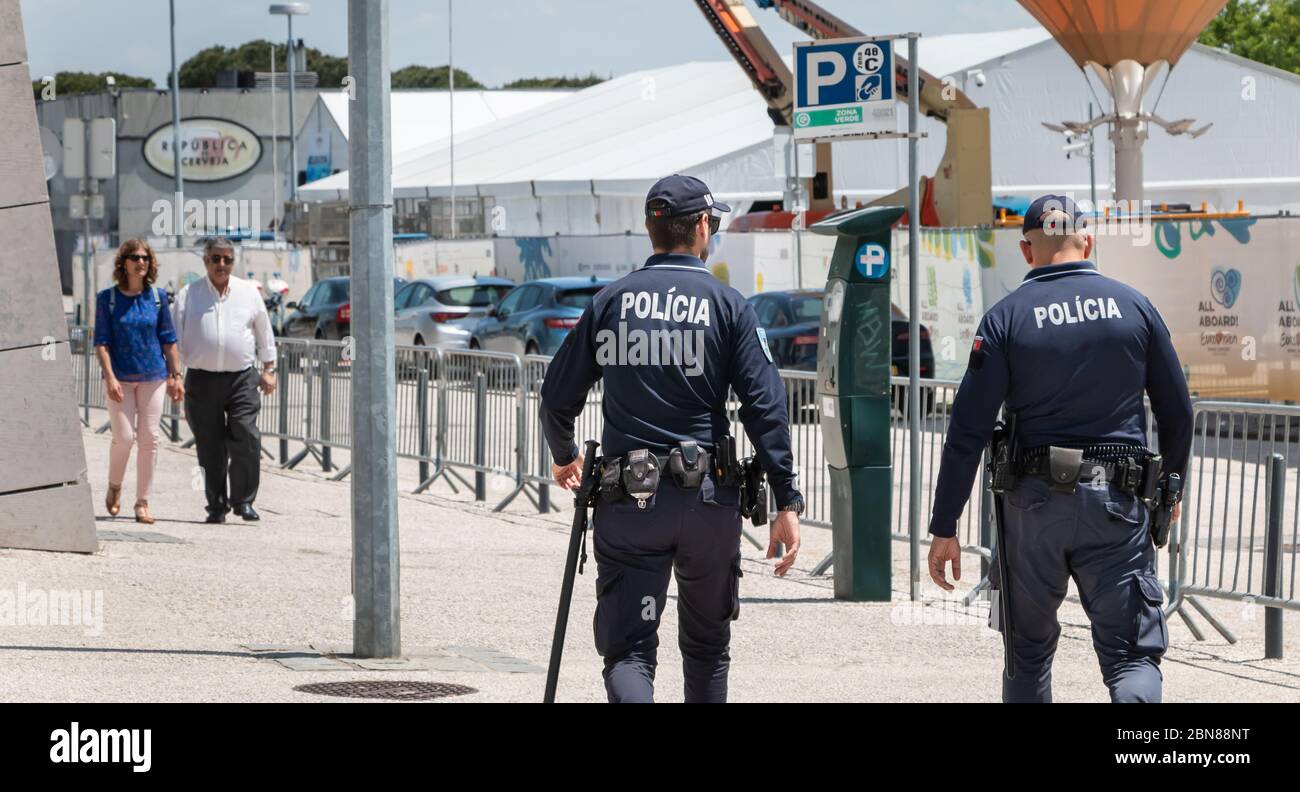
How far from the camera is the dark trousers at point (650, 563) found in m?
5.54

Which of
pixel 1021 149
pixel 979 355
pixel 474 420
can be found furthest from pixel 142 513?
pixel 1021 149

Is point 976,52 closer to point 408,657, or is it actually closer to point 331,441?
point 331,441

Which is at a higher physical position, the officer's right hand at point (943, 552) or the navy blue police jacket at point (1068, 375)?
the navy blue police jacket at point (1068, 375)

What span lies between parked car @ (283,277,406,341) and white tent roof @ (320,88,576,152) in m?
34.5

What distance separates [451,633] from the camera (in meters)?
8.92

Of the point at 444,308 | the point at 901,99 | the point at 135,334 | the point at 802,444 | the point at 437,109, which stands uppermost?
the point at 437,109

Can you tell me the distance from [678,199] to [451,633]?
3.81 m

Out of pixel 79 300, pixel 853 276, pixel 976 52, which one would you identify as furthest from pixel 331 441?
pixel 976 52

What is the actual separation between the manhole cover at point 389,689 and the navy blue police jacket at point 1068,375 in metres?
2.40

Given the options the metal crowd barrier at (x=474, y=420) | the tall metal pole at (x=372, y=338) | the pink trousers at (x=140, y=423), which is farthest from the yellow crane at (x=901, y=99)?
the tall metal pole at (x=372, y=338)

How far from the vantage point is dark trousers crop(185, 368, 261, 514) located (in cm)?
1230

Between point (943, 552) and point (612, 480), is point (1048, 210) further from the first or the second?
point (612, 480)

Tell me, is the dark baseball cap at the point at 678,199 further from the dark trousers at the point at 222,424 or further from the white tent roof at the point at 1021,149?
the white tent roof at the point at 1021,149
